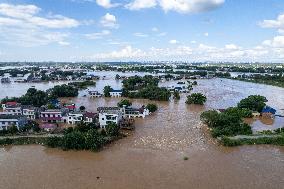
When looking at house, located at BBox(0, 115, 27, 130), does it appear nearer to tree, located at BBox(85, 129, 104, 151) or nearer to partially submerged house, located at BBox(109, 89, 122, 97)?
tree, located at BBox(85, 129, 104, 151)

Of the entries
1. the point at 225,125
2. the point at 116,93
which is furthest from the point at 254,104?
the point at 116,93

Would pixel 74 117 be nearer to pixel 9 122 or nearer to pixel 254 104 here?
pixel 9 122

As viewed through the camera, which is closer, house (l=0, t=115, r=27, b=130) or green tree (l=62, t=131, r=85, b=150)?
green tree (l=62, t=131, r=85, b=150)

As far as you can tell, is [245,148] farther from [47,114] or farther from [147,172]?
[47,114]

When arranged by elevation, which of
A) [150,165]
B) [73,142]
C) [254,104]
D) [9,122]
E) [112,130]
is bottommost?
[150,165]

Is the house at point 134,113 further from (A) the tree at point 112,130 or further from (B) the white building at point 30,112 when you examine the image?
(B) the white building at point 30,112

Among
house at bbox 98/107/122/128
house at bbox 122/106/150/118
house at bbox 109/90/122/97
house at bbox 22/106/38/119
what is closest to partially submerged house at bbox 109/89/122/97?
house at bbox 109/90/122/97

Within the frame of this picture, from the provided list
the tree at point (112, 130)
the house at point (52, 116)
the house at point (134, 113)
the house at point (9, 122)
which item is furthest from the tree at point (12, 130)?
the house at point (134, 113)
